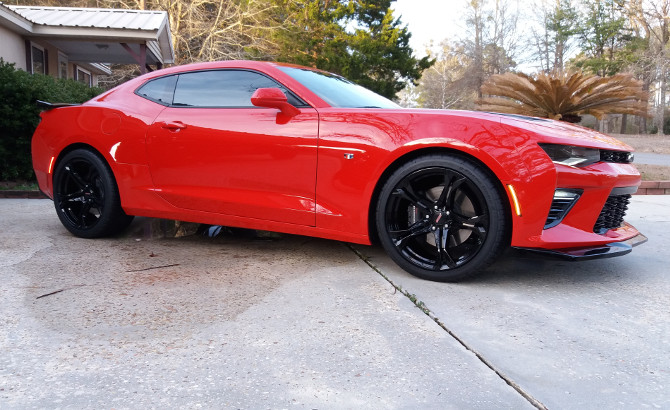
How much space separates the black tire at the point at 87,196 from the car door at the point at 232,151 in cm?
50

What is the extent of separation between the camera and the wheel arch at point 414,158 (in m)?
2.97

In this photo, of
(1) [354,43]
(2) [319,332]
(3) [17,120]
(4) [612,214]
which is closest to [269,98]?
(2) [319,332]

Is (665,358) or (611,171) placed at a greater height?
(611,171)

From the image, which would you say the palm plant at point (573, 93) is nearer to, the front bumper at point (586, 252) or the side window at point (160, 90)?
the front bumper at point (586, 252)

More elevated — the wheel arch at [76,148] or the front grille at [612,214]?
the wheel arch at [76,148]

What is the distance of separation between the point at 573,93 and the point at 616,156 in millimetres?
6913

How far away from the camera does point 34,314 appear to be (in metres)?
2.55

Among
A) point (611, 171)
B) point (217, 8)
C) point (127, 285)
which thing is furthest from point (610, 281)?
point (217, 8)

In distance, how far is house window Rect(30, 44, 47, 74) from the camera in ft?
48.4

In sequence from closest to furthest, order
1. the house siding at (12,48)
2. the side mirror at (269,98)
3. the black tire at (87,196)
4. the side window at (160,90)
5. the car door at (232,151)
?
the side mirror at (269,98)
the car door at (232,151)
the side window at (160,90)
the black tire at (87,196)
the house siding at (12,48)

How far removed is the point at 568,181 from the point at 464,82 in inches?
1922

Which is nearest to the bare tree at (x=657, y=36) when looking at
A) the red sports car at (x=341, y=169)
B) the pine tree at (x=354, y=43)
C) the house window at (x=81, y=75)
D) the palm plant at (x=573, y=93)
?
the pine tree at (x=354, y=43)

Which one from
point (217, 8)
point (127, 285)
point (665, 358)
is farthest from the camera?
point (217, 8)

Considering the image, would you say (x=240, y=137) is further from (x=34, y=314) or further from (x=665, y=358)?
(x=665, y=358)
